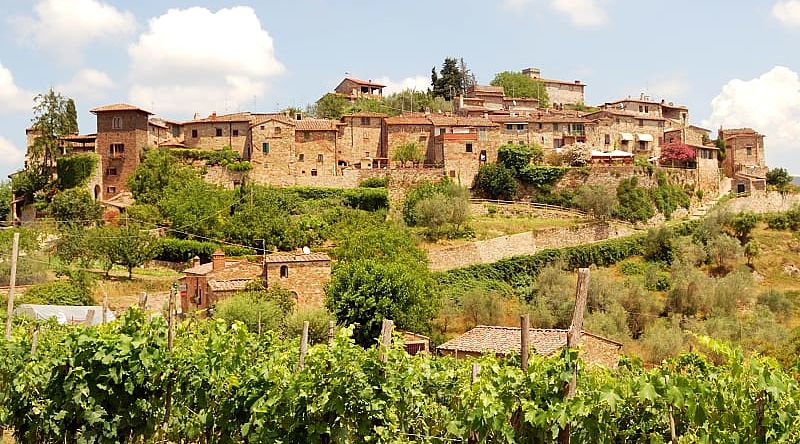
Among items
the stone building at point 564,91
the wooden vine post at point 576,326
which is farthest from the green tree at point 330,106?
the wooden vine post at point 576,326

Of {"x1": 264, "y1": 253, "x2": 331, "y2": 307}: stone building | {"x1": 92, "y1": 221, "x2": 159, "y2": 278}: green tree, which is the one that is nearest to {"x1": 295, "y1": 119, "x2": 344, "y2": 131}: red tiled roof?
{"x1": 92, "y1": 221, "x2": 159, "y2": 278}: green tree

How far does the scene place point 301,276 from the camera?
2902cm

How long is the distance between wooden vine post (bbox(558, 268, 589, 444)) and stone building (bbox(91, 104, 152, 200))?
43.4 m

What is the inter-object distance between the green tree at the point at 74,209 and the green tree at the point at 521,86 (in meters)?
46.0

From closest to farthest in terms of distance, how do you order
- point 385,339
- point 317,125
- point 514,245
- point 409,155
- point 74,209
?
point 385,339 → point 514,245 → point 74,209 → point 317,125 → point 409,155

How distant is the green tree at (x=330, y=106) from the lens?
65.4m

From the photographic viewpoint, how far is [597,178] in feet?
166

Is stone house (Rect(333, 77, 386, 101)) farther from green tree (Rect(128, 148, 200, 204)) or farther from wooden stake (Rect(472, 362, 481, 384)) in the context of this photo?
wooden stake (Rect(472, 362, 481, 384))

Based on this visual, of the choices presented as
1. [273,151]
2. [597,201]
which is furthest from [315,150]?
[597,201]

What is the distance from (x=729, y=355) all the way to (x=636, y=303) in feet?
89.8

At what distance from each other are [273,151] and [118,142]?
29.7 ft

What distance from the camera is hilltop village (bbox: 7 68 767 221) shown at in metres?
48.0

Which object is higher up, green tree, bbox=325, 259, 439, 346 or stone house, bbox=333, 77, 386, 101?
stone house, bbox=333, 77, 386, 101

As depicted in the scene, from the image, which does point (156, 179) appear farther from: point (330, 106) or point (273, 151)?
point (330, 106)
